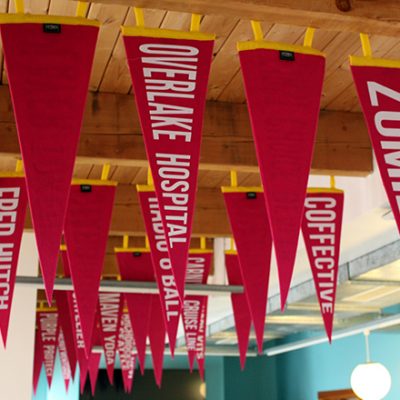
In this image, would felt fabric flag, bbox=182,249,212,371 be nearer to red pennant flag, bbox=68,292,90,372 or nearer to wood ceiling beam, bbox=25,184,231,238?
wood ceiling beam, bbox=25,184,231,238

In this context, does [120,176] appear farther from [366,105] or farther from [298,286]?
[366,105]

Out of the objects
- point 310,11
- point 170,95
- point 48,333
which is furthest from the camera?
point 48,333

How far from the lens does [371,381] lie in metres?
8.24

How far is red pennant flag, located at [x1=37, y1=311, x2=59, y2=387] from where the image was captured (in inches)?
353

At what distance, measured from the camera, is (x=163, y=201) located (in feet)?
9.20

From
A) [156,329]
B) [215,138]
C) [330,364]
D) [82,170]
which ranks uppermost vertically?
[82,170]

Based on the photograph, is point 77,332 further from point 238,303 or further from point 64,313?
point 238,303

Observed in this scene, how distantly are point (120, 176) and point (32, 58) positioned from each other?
3.57m

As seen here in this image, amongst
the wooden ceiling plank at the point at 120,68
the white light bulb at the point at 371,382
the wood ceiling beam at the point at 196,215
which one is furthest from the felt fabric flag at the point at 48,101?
the white light bulb at the point at 371,382

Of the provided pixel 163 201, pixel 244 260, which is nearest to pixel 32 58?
pixel 163 201

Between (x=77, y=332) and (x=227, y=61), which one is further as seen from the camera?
(x=77, y=332)

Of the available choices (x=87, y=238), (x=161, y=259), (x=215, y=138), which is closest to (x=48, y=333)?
(x=161, y=259)

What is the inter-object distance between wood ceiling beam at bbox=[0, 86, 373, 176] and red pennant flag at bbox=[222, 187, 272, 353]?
0.87ft

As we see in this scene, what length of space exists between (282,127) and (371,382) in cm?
608
